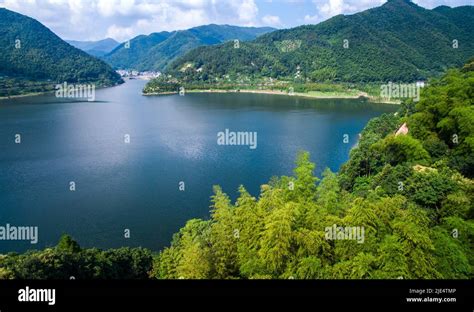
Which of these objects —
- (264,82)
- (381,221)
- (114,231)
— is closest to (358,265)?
(381,221)

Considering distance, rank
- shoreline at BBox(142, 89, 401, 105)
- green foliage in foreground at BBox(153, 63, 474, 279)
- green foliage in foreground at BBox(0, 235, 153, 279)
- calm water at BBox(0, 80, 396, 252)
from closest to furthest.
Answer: green foliage in foreground at BBox(153, 63, 474, 279) < green foliage in foreground at BBox(0, 235, 153, 279) < calm water at BBox(0, 80, 396, 252) < shoreline at BBox(142, 89, 401, 105)

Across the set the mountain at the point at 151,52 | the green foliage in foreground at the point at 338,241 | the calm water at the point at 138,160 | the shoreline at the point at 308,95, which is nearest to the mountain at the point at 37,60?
the shoreline at the point at 308,95

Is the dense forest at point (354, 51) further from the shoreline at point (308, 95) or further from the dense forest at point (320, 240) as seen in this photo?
the dense forest at point (320, 240)

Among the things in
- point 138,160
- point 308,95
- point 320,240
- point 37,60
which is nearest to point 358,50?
point 308,95

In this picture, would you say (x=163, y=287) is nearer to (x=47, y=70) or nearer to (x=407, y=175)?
(x=407, y=175)

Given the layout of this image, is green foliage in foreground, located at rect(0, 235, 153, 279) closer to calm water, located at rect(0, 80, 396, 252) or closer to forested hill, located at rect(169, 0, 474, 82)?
calm water, located at rect(0, 80, 396, 252)

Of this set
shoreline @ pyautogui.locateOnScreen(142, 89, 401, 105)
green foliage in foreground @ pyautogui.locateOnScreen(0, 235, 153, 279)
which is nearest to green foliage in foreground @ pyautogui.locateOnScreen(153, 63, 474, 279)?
green foliage in foreground @ pyautogui.locateOnScreen(0, 235, 153, 279)
